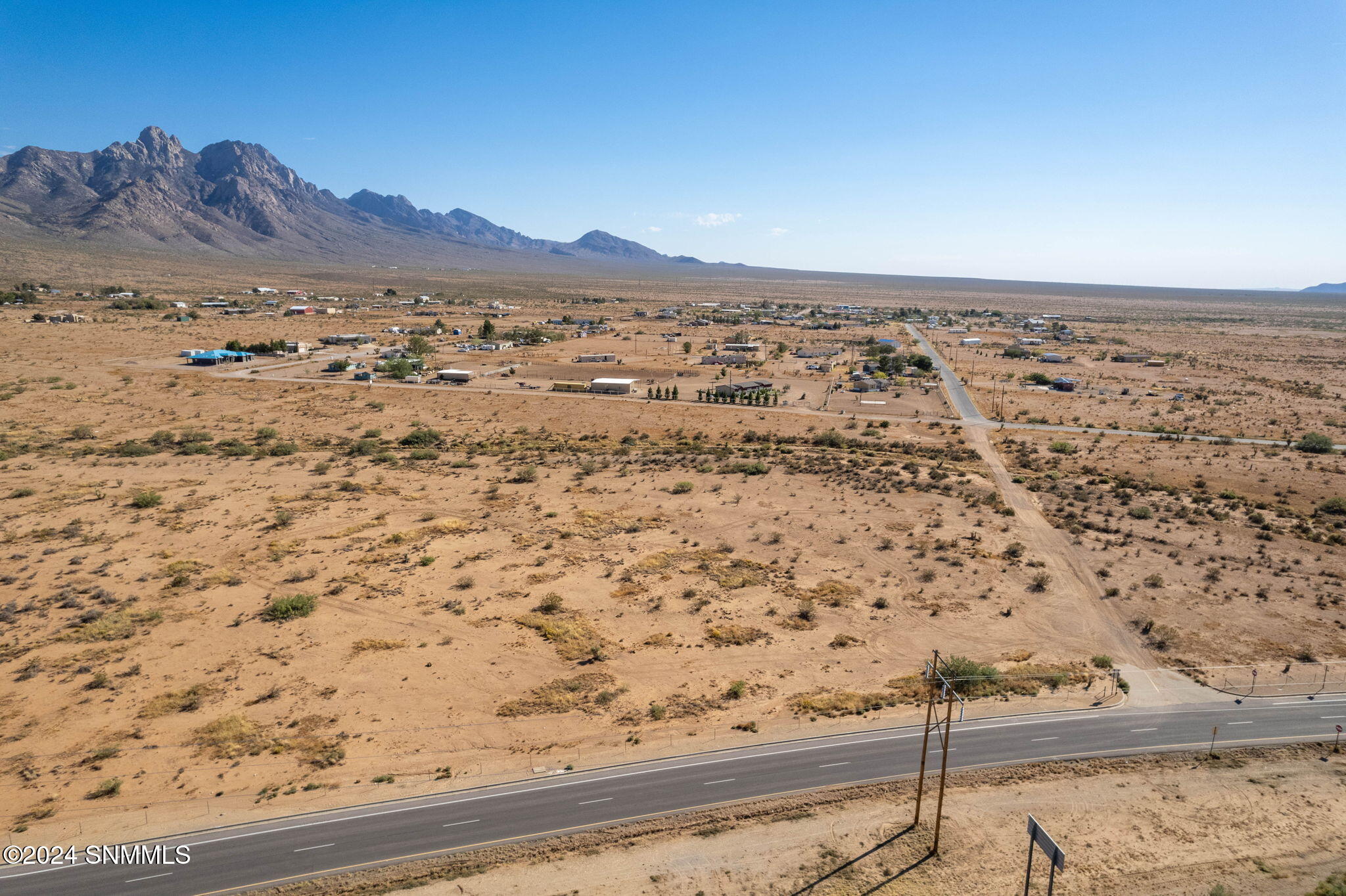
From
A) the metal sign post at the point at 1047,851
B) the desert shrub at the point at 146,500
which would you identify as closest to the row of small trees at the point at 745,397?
the desert shrub at the point at 146,500

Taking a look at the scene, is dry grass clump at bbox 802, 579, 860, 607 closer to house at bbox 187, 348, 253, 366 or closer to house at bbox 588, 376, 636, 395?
house at bbox 588, 376, 636, 395

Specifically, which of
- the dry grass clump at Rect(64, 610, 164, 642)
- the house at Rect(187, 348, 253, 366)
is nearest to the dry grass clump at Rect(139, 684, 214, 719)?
the dry grass clump at Rect(64, 610, 164, 642)

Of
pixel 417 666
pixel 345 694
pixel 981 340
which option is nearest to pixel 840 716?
pixel 417 666

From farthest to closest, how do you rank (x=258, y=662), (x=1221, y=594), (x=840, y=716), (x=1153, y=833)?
(x=1221, y=594)
(x=258, y=662)
(x=840, y=716)
(x=1153, y=833)

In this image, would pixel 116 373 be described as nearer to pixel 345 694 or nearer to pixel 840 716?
pixel 345 694

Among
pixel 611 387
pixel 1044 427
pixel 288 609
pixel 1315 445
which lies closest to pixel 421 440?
pixel 611 387

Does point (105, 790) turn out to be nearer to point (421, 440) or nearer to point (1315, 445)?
point (421, 440)
